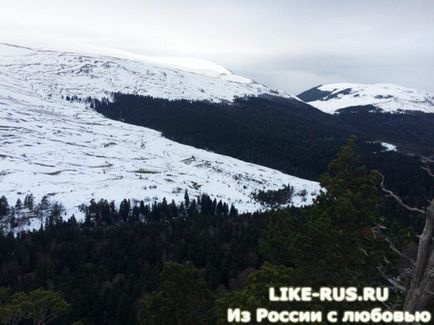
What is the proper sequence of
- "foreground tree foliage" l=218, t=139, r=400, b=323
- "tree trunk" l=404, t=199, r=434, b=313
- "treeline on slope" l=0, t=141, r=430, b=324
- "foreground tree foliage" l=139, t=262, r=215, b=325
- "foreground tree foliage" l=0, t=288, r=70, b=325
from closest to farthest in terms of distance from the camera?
1. "tree trunk" l=404, t=199, r=434, b=313
2. "foreground tree foliage" l=218, t=139, r=400, b=323
3. "treeline on slope" l=0, t=141, r=430, b=324
4. "foreground tree foliage" l=139, t=262, r=215, b=325
5. "foreground tree foliage" l=0, t=288, r=70, b=325

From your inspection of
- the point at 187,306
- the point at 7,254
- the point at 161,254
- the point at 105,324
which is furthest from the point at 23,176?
the point at 187,306

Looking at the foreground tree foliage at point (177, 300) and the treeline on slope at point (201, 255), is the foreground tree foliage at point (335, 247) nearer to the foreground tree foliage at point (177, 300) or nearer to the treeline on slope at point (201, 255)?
the treeline on slope at point (201, 255)

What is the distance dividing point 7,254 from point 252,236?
55.0 meters

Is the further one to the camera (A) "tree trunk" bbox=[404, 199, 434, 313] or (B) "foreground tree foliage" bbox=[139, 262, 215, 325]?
(B) "foreground tree foliage" bbox=[139, 262, 215, 325]

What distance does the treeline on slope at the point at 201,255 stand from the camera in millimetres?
22672

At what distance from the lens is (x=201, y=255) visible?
8844 cm

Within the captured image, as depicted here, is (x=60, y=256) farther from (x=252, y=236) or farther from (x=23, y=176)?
(x=23, y=176)

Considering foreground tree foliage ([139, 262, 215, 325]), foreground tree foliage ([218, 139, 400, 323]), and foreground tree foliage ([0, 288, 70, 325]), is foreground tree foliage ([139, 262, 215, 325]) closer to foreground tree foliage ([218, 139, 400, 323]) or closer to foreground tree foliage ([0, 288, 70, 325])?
foreground tree foliage ([218, 139, 400, 323])

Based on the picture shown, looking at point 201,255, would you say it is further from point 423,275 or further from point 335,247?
point 423,275

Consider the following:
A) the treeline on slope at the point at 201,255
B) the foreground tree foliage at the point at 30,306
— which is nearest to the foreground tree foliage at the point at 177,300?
the treeline on slope at the point at 201,255

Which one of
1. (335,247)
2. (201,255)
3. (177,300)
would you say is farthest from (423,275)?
(201,255)

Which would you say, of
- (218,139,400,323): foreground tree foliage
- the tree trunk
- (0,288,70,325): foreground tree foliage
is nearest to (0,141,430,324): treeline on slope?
(218,139,400,323): foreground tree foliage

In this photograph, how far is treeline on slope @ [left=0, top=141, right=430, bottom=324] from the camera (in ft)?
74.4

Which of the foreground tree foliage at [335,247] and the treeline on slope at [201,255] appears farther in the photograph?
the treeline on slope at [201,255]
